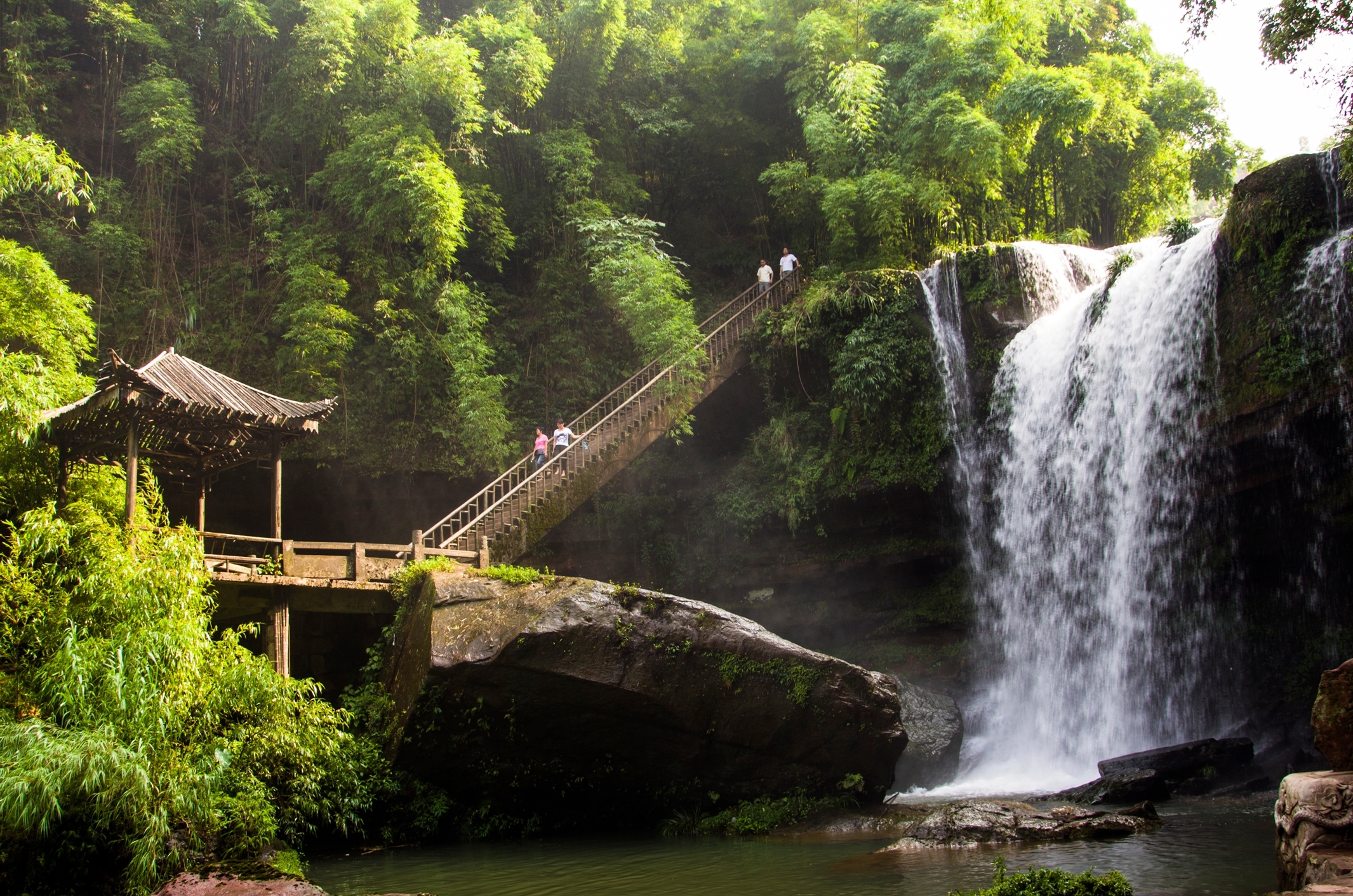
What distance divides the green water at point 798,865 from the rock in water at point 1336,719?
1149mm

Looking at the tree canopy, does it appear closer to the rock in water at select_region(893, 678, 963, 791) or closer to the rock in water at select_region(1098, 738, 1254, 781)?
the rock in water at select_region(893, 678, 963, 791)

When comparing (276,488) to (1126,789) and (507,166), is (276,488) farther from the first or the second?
(1126,789)

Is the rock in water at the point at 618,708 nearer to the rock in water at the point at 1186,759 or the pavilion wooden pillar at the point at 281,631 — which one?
the rock in water at the point at 1186,759

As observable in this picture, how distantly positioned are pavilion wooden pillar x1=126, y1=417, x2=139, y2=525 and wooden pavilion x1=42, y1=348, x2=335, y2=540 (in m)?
0.01

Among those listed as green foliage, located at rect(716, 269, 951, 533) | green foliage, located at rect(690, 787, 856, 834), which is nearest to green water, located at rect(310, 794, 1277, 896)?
green foliage, located at rect(690, 787, 856, 834)

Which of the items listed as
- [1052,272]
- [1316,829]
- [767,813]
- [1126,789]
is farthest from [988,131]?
[1316,829]

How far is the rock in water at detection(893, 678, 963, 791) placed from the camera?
47.5ft

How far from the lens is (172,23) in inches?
972

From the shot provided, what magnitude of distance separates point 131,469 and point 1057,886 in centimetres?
1223

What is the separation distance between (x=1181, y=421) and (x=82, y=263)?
22.9 meters

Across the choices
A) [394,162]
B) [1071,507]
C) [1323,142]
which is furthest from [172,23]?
[1323,142]

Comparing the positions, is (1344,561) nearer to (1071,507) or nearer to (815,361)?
(1071,507)

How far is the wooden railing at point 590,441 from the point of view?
1705cm

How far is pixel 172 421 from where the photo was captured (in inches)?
541
